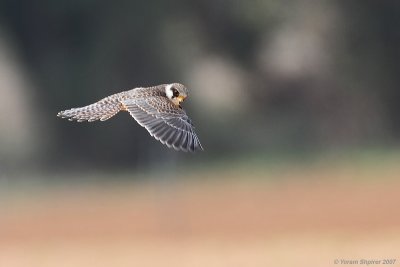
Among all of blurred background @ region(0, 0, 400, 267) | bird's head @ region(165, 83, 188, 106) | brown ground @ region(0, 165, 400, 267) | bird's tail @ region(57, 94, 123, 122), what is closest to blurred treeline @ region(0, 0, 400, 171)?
blurred background @ region(0, 0, 400, 267)

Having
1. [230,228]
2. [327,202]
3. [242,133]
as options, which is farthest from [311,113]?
[230,228]

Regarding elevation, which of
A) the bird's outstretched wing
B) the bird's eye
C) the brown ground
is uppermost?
the brown ground

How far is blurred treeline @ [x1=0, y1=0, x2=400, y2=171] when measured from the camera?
1022 inches

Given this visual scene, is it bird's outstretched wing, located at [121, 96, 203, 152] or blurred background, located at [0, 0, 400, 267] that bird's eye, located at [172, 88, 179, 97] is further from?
blurred background, located at [0, 0, 400, 267]

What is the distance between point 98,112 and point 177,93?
0.49 m

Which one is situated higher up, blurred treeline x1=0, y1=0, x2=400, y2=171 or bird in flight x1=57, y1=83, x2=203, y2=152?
blurred treeline x1=0, y1=0, x2=400, y2=171

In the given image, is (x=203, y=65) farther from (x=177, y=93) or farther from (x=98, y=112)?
(x=177, y=93)

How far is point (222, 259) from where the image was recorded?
15.6 metres

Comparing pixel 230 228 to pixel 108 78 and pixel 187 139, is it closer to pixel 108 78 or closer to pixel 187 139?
pixel 108 78

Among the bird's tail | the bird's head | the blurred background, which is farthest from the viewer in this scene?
the blurred background

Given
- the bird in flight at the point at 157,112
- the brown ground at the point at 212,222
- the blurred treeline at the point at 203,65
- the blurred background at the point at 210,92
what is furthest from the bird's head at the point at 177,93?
the blurred treeline at the point at 203,65

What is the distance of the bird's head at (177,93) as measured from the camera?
6.93 metres

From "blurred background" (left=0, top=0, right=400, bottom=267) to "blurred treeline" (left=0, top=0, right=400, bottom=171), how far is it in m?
0.03

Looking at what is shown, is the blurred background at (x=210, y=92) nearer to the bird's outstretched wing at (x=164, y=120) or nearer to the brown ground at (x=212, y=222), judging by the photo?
the brown ground at (x=212, y=222)
